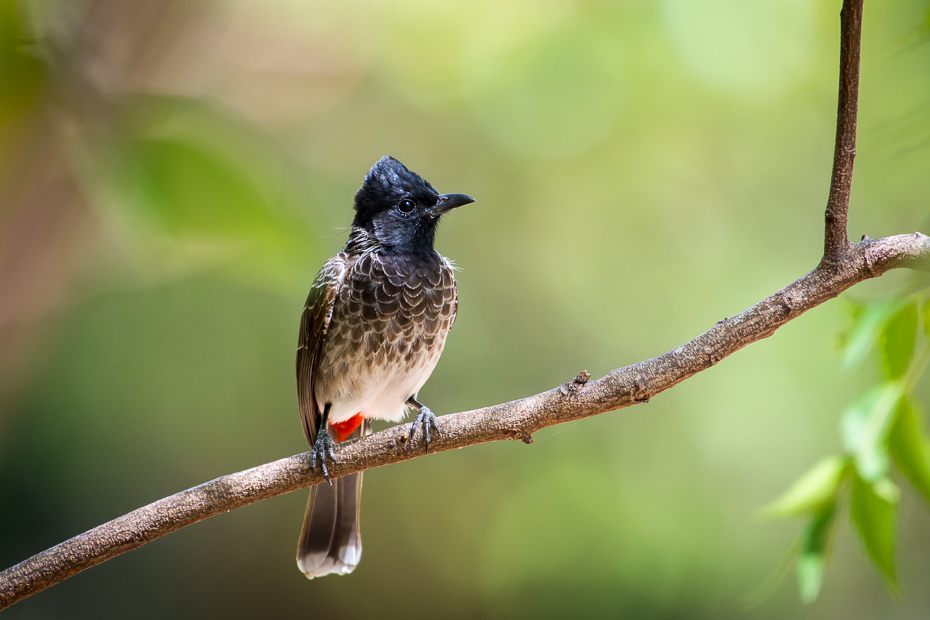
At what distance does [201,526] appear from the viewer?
405 centimetres

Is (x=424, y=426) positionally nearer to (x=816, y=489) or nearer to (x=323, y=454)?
(x=323, y=454)

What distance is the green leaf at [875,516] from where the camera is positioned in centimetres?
133

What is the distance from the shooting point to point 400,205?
2.19 m

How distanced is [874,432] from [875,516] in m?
0.16

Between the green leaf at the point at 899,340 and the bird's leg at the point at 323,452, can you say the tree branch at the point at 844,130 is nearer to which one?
the green leaf at the point at 899,340

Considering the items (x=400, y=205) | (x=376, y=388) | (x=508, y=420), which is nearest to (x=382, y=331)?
(x=376, y=388)

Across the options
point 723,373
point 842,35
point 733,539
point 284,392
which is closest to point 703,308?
point 723,373

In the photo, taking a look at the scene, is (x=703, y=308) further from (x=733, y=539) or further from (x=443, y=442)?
(x=443, y=442)

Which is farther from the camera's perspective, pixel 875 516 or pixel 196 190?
pixel 875 516

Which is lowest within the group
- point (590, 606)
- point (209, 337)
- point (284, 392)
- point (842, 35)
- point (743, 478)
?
point (842, 35)

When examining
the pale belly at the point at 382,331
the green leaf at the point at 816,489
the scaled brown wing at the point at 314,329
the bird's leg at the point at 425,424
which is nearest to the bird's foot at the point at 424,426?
the bird's leg at the point at 425,424

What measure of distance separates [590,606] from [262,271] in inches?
118

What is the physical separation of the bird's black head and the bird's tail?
0.74 meters

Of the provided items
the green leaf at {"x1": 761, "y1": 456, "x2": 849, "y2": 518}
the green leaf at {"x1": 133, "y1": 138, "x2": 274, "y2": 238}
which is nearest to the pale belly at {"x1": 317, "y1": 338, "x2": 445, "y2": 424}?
the green leaf at {"x1": 133, "y1": 138, "x2": 274, "y2": 238}
